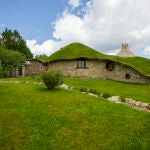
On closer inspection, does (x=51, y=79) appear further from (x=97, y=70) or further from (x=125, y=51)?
(x=125, y=51)

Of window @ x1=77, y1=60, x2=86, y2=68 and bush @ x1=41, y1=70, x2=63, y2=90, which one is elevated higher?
window @ x1=77, y1=60, x2=86, y2=68

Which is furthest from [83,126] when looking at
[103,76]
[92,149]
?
[103,76]

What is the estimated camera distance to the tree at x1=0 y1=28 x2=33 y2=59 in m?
76.6

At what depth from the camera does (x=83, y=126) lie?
12.6 meters

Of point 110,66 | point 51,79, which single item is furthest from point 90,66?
point 51,79

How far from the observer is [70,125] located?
1270 centimetres

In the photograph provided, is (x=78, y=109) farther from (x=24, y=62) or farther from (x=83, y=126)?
(x=24, y=62)

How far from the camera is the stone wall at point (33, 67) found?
54947mm

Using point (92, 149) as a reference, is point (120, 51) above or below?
above

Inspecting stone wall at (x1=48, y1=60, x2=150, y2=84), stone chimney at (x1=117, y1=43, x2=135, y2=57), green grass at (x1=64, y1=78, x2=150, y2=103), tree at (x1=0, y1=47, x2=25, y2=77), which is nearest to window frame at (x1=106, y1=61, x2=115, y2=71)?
stone wall at (x1=48, y1=60, x2=150, y2=84)

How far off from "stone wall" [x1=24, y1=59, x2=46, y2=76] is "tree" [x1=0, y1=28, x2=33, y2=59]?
69.8 feet

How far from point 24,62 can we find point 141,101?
42271mm

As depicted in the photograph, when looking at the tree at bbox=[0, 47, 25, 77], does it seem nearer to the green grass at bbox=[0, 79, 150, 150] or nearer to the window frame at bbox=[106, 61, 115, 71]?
the window frame at bbox=[106, 61, 115, 71]

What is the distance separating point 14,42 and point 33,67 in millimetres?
26049
